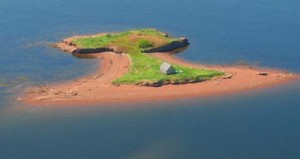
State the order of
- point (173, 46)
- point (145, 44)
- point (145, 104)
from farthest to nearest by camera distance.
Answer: point (173, 46) < point (145, 44) < point (145, 104)

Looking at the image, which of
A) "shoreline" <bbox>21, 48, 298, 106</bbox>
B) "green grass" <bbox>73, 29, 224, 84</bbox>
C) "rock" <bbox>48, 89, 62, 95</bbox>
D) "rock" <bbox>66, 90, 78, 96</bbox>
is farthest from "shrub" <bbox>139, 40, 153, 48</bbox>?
"rock" <bbox>48, 89, 62, 95</bbox>

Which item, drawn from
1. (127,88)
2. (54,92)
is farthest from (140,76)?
(54,92)

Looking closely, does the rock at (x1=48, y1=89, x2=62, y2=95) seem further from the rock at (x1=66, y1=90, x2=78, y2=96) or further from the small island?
the rock at (x1=66, y1=90, x2=78, y2=96)

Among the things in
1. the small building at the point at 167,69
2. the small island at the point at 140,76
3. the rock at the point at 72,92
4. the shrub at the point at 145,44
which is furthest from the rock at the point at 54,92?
the shrub at the point at 145,44

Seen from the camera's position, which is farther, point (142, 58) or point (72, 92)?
point (142, 58)

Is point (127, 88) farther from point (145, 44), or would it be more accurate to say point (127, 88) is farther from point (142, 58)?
point (145, 44)

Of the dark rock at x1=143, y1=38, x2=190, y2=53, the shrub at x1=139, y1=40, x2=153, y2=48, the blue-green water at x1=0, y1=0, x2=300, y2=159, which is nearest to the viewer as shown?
the blue-green water at x1=0, y1=0, x2=300, y2=159

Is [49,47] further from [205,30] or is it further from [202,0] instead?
[202,0]
